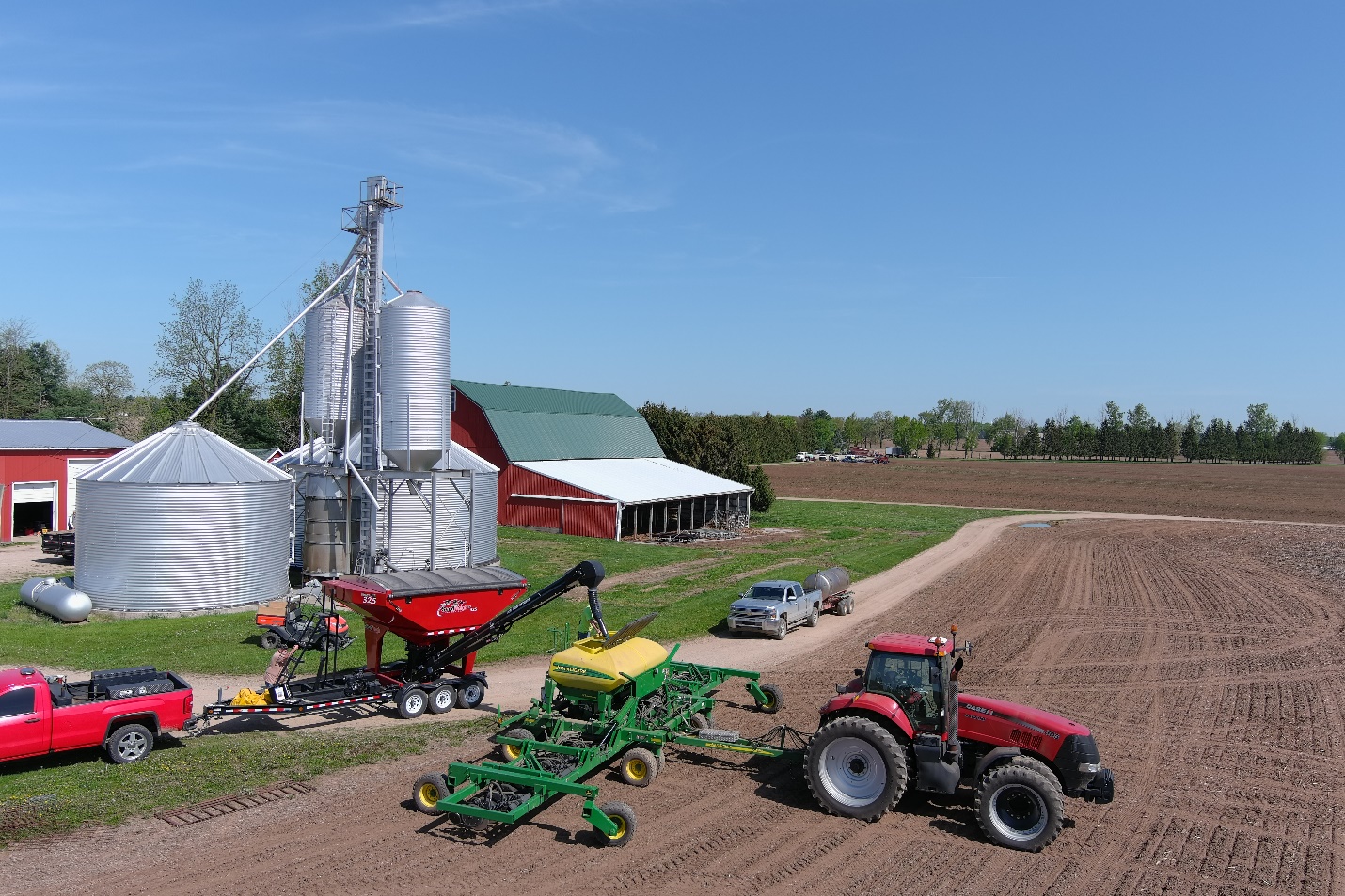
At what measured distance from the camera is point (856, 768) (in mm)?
12672

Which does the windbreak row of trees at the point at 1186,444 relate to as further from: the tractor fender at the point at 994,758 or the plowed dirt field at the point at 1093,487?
the tractor fender at the point at 994,758

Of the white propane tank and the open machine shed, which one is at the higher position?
the open machine shed

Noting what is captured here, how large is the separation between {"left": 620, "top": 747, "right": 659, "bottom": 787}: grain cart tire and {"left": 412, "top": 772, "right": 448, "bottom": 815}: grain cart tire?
2.77m

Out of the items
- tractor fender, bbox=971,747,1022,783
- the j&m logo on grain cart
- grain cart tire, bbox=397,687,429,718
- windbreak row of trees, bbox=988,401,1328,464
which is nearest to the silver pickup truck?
grain cart tire, bbox=397,687,429,718

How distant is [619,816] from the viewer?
37.9 ft

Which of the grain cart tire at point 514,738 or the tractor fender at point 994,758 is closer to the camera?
the tractor fender at point 994,758

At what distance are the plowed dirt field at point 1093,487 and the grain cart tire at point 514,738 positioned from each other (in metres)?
68.9

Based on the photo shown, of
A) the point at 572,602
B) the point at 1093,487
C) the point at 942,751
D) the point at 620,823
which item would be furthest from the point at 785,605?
the point at 1093,487

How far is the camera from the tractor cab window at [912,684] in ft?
40.8

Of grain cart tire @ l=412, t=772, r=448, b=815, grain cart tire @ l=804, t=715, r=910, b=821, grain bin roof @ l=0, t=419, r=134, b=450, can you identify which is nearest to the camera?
grain cart tire @ l=804, t=715, r=910, b=821

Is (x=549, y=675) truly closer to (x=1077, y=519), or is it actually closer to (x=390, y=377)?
(x=390, y=377)

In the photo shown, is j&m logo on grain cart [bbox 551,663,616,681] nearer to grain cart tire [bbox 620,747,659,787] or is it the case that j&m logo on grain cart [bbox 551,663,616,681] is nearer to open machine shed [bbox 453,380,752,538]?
grain cart tire [bbox 620,747,659,787]

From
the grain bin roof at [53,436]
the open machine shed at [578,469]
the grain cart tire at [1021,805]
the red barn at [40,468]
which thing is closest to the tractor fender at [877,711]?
the grain cart tire at [1021,805]

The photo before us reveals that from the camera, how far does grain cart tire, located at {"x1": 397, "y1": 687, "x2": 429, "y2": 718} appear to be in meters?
17.1
